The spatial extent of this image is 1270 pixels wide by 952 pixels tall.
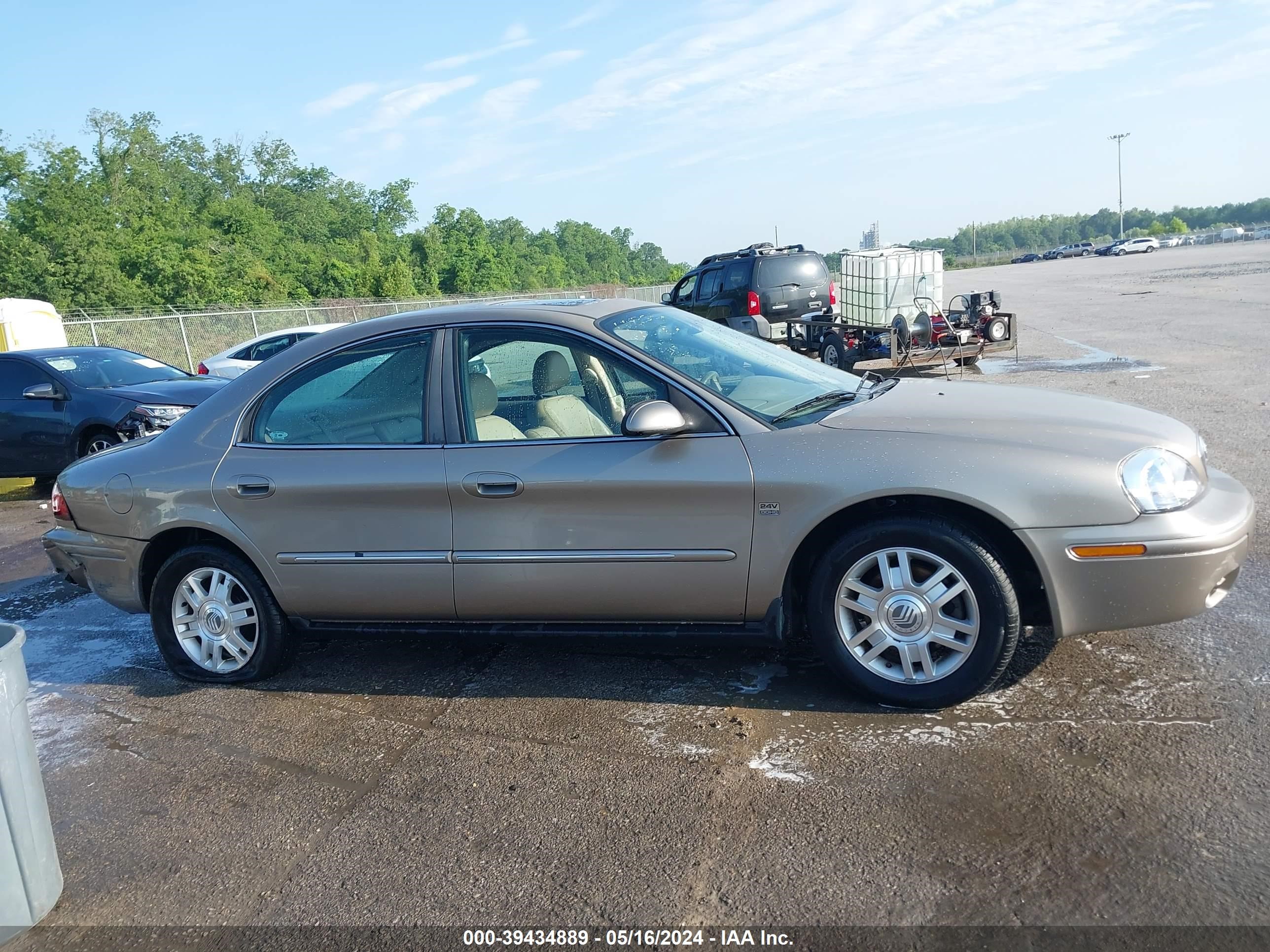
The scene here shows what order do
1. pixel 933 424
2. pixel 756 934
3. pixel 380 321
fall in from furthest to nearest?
pixel 380 321 → pixel 933 424 → pixel 756 934

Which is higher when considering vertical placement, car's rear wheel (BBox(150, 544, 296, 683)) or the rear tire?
the rear tire

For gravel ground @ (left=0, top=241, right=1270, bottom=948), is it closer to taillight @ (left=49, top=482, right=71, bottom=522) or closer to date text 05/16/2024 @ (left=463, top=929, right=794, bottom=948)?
date text 05/16/2024 @ (left=463, top=929, right=794, bottom=948)

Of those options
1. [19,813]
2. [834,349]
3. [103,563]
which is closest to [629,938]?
[19,813]

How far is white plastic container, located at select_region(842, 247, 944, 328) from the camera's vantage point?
49.1ft

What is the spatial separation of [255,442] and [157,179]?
58.6 meters

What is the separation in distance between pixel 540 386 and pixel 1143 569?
97.7 inches

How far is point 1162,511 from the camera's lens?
Result: 3.58 metres

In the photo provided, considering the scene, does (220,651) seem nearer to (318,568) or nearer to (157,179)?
(318,568)

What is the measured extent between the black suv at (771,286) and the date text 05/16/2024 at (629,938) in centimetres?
1457

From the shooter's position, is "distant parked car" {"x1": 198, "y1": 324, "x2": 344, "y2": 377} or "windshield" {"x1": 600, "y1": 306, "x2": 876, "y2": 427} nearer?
"windshield" {"x1": 600, "y1": 306, "x2": 876, "y2": 427}

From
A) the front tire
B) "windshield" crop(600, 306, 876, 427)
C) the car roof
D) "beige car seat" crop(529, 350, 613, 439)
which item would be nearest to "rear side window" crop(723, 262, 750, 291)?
the car roof

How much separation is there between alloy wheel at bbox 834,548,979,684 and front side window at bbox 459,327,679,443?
3.85 feet

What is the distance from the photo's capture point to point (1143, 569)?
3.54 meters

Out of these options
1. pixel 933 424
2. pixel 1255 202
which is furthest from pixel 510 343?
pixel 1255 202
